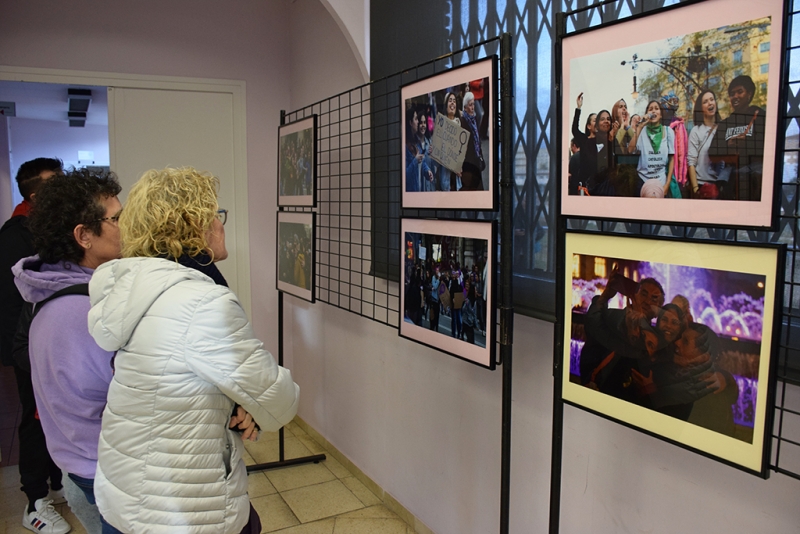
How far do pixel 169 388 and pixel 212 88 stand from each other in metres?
3.59

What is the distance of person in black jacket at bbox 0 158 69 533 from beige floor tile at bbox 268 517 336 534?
111 cm

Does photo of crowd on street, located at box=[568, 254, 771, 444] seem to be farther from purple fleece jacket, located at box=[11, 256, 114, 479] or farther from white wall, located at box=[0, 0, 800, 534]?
purple fleece jacket, located at box=[11, 256, 114, 479]

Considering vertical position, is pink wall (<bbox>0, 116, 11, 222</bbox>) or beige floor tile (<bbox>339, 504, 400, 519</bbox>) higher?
pink wall (<bbox>0, 116, 11, 222</bbox>)

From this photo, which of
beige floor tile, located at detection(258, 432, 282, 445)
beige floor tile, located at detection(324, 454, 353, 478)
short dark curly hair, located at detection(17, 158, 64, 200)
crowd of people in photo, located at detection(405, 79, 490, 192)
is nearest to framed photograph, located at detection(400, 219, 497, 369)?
crowd of people in photo, located at detection(405, 79, 490, 192)

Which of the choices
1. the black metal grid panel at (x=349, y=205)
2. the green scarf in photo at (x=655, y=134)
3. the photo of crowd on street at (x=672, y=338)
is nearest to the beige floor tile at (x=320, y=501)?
the black metal grid panel at (x=349, y=205)

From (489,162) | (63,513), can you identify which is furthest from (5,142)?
(489,162)

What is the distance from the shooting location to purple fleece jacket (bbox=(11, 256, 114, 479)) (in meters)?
1.65

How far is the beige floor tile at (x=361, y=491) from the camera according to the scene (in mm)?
3350

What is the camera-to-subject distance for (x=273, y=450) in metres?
4.09

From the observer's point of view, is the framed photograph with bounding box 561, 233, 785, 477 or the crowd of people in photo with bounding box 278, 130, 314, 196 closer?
the framed photograph with bounding box 561, 233, 785, 477

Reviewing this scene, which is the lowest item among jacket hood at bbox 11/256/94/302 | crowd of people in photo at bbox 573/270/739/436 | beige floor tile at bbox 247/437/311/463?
beige floor tile at bbox 247/437/311/463

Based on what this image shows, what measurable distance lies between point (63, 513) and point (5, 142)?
8.02 metres

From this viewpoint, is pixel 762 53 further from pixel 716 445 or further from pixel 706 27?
pixel 716 445

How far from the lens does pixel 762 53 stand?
1.11 m
